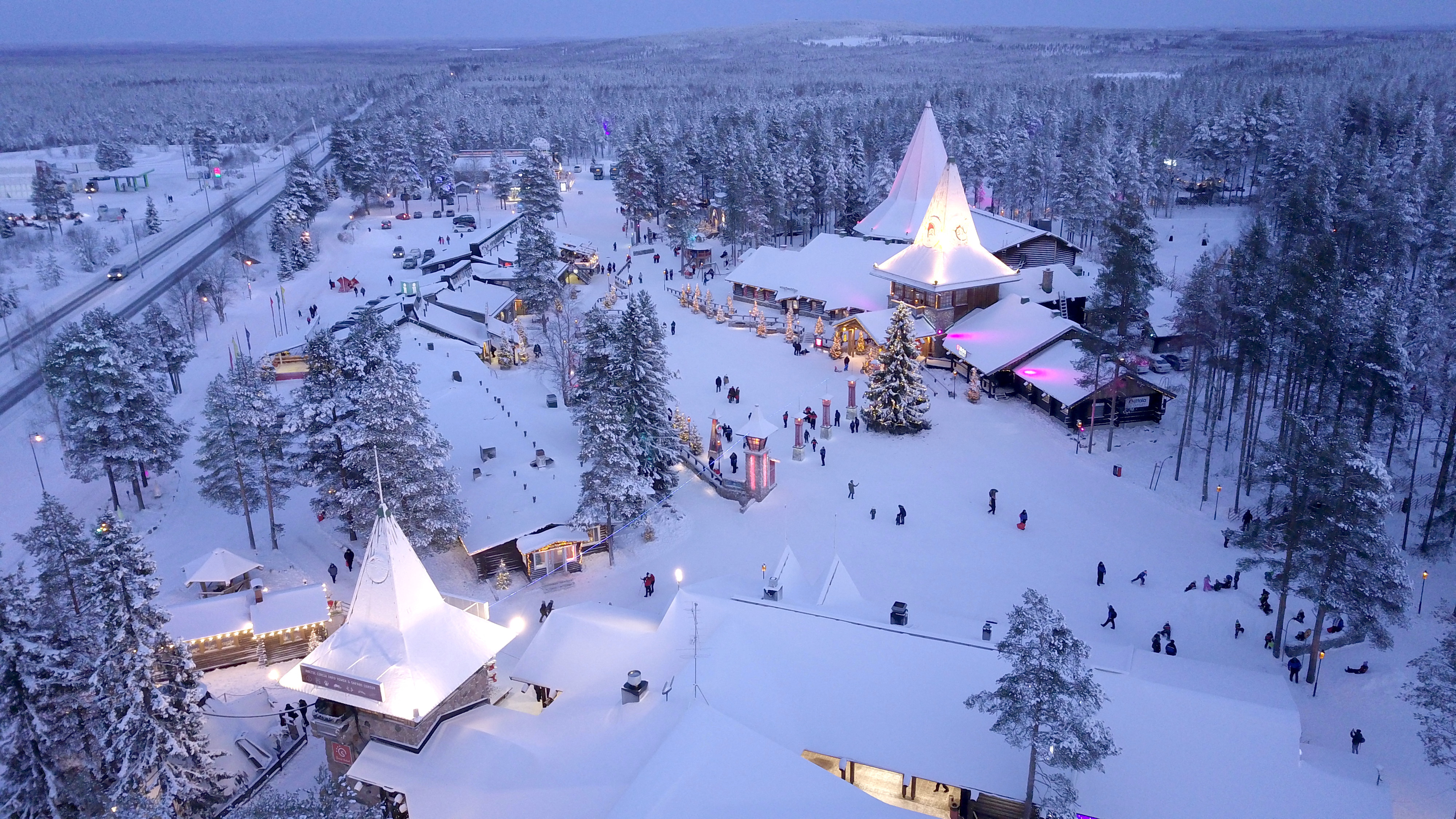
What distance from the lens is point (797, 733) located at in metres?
17.4

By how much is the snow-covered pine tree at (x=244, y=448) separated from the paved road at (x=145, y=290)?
70.7 feet

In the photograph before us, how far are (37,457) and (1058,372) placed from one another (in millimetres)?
39704

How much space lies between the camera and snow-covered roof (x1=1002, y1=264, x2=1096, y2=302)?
4544cm

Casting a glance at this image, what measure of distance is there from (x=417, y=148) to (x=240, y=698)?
72109 millimetres

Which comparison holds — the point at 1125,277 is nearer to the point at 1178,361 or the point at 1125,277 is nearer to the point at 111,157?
the point at 1178,361

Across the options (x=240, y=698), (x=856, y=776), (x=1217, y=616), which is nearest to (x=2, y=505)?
(x=240, y=698)

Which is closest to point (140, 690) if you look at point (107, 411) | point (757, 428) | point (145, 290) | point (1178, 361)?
point (107, 411)

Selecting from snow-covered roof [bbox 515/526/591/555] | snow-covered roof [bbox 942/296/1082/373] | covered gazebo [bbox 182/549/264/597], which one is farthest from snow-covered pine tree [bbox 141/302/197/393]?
snow-covered roof [bbox 942/296/1082/373]

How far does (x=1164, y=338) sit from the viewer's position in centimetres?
4250

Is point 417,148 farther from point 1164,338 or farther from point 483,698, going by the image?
point 483,698

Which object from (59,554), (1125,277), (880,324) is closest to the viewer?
(59,554)

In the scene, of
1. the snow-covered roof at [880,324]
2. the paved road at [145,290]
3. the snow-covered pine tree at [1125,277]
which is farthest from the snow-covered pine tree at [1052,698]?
the paved road at [145,290]

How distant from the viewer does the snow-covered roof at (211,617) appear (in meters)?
23.9

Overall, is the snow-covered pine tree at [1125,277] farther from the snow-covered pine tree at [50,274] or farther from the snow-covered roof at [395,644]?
the snow-covered pine tree at [50,274]
